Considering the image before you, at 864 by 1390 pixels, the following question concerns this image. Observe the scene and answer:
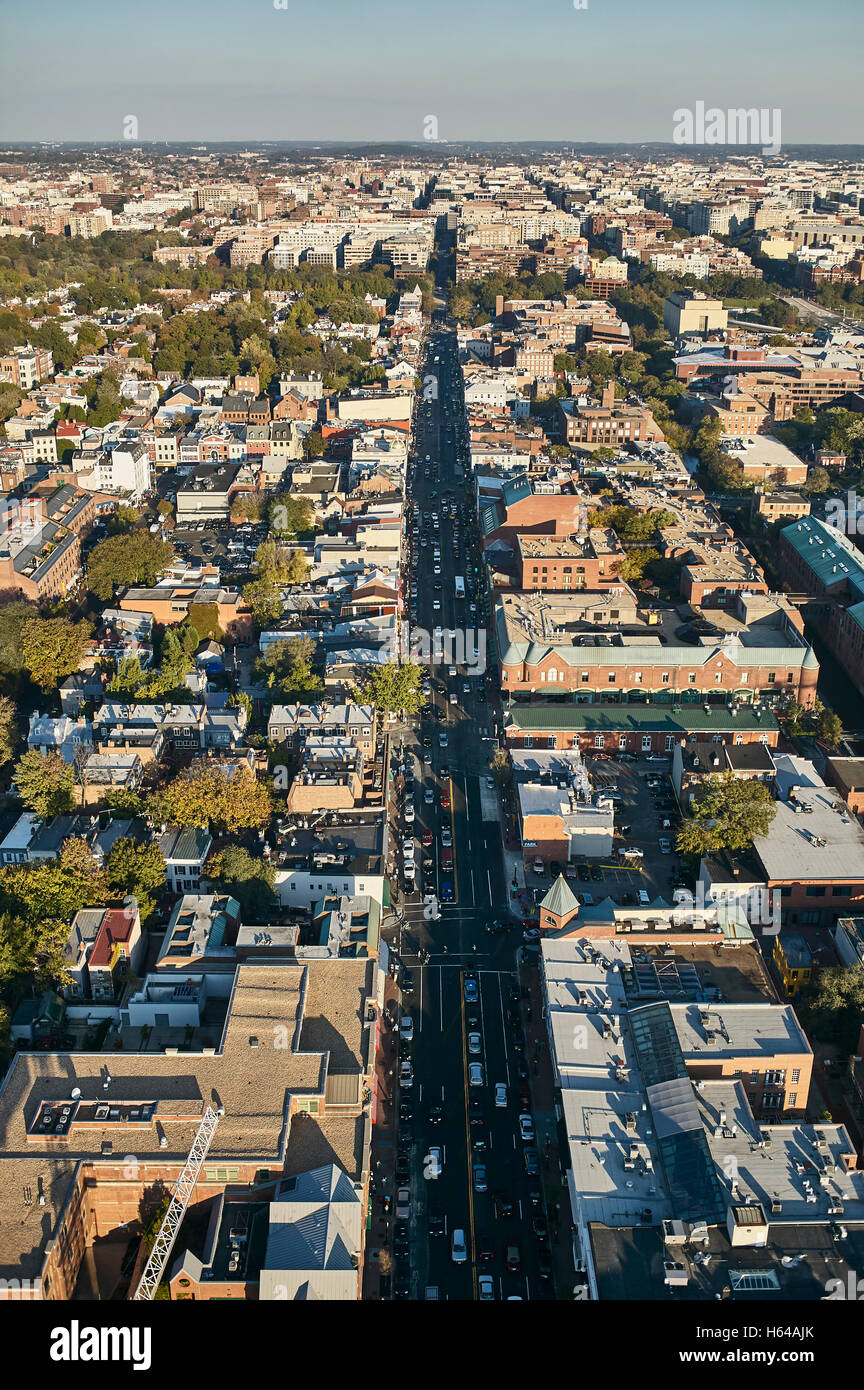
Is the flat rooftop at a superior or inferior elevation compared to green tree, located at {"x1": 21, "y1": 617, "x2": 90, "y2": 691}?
inferior

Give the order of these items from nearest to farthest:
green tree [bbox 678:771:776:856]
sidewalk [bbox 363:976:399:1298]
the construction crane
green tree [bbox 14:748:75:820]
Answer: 1. the construction crane
2. sidewalk [bbox 363:976:399:1298]
3. green tree [bbox 678:771:776:856]
4. green tree [bbox 14:748:75:820]

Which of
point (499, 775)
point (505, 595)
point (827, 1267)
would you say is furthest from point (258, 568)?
point (827, 1267)

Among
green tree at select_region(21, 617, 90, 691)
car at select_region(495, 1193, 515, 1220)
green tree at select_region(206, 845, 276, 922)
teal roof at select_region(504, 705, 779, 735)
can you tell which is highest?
green tree at select_region(21, 617, 90, 691)

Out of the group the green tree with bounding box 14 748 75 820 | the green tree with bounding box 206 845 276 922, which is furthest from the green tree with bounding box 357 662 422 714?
the green tree with bounding box 14 748 75 820

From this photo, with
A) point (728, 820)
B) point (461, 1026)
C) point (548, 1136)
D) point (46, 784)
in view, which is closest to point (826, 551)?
point (728, 820)

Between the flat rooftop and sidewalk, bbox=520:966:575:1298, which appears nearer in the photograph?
the flat rooftop

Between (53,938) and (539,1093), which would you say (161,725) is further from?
(539,1093)

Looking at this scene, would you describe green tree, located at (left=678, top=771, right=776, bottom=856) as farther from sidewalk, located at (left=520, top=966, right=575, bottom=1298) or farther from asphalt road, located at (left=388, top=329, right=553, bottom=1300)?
sidewalk, located at (left=520, top=966, right=575, bottom=1298)
